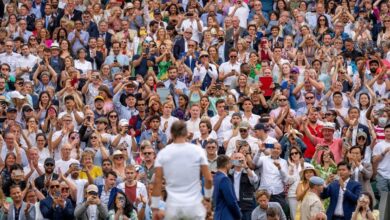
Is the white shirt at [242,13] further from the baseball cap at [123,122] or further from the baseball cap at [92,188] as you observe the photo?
the baseball cap at [92,188]

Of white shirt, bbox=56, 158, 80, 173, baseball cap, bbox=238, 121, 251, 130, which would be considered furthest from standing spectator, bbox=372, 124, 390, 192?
white shirt, bbox=56, 158, 80, 173

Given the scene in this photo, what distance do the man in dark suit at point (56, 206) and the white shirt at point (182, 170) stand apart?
5.41m

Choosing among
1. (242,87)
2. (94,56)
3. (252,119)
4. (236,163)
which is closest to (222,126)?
(252,119)

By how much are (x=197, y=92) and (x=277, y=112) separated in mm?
1792

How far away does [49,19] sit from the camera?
114 ft

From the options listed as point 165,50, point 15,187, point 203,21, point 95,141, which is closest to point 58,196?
point 15,187

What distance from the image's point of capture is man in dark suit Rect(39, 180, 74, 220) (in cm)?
2417

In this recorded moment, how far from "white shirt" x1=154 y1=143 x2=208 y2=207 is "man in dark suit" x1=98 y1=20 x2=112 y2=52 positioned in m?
14.8

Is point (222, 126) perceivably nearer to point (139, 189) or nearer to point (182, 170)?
point (139, 189)

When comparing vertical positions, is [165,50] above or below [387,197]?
above

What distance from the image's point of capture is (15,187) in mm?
24406

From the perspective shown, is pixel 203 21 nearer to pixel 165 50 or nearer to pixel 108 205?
pixel 165 50

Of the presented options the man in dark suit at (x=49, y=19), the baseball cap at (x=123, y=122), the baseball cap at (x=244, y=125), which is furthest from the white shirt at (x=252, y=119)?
the man in dark suit at (x=49, y=19)

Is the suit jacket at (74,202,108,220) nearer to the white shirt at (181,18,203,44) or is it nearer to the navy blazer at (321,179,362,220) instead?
the navy blazer at (321,179,362,220)
